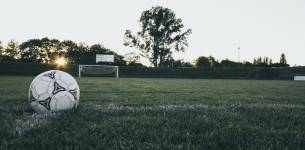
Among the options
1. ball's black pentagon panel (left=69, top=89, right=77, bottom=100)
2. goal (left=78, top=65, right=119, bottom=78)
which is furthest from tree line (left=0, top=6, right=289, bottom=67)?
ball's black pentagon panel (left=69, top=89, right=77, bottom=100)

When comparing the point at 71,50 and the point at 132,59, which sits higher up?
the point at 71,50

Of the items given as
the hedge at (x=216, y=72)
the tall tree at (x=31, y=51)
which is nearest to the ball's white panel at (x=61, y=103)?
the hedge at (x=216, y=72)

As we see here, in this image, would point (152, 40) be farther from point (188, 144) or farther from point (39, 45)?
point (188, 144)

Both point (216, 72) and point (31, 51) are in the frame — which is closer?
point (216, 72)

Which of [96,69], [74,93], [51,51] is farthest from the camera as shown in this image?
[51,51]

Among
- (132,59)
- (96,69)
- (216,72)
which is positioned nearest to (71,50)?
(132,59)

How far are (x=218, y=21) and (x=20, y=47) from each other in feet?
207

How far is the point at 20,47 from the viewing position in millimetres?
78812

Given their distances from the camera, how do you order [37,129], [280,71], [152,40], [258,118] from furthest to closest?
[152,40], [280,71], [258,118], [37,129]

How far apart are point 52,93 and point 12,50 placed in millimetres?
82755

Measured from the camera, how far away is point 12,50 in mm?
77812

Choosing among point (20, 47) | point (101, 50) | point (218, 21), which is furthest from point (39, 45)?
point (218, 21)

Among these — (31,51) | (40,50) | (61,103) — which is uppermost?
(40,50)

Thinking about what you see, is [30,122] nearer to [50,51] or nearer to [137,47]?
[137,47]
